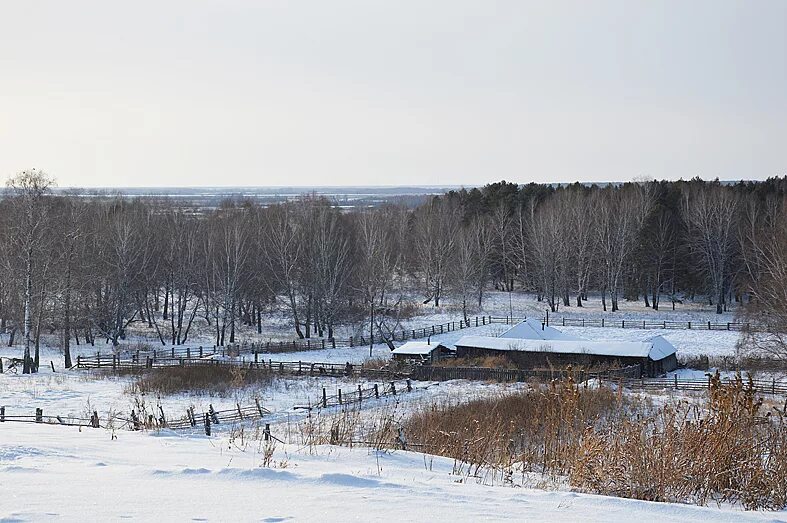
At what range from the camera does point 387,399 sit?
28953mm

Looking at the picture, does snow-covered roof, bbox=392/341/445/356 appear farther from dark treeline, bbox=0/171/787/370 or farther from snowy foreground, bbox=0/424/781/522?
snowy foreground, bbox=0/424/781/522

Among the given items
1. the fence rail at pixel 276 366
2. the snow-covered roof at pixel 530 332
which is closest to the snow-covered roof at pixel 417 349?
the fence rail at pixel 276 366

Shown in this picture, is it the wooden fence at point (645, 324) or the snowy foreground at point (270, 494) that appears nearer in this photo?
the snowy foreground at point (270, 494)

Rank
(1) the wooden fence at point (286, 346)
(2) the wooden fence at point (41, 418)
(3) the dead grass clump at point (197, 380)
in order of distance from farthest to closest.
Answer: (1) the wooden fence at point (286, 346) < (3) the dead grass clump at point (197, 380) < (2) the wooden fence at point (41, 418)

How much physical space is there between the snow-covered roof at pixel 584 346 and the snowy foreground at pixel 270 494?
30.6 meters

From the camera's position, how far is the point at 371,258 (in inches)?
2055

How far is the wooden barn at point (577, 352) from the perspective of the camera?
37156 mm

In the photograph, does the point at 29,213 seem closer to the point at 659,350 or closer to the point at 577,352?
the point at 577,352

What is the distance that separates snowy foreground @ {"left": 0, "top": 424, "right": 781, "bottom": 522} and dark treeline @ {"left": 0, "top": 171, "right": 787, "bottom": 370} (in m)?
31.6

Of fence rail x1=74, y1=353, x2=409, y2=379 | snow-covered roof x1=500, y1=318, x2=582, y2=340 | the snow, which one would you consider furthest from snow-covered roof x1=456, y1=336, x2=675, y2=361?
fence rail x1=74, y1=353, x2=409, y2=379

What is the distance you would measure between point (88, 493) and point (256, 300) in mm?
49268

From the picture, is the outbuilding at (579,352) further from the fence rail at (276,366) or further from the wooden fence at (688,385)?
the fence rail at (276,366)

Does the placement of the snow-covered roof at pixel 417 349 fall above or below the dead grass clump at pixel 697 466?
below

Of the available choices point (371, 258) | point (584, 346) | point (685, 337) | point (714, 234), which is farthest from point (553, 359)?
point (714, 234)
